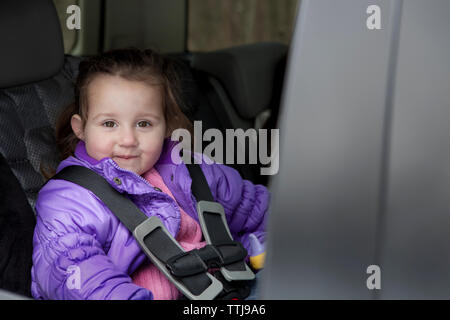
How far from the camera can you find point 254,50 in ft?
7.79

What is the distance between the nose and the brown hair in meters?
0.14

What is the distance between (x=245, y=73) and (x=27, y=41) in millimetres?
983

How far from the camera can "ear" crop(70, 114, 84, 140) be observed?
152cm

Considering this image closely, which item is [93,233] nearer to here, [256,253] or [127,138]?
[127,138]

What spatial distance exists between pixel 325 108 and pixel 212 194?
0.84m

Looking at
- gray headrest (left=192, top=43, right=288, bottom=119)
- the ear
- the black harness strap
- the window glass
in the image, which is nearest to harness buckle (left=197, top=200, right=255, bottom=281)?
the black harness strap

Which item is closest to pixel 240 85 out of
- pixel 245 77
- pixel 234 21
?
pixel 245 77

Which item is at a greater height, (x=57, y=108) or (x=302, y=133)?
(x=302, y=133)

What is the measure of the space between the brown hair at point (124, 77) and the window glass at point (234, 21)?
80cm

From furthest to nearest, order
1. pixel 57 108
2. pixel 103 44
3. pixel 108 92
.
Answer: pixel 103 44 → pixel 57 108 → pixel 108 92

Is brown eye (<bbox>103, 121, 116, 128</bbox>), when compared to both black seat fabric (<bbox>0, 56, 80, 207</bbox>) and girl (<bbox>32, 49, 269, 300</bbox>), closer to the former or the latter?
girl (<bbox>32, 49, 269, 300</bbox>)

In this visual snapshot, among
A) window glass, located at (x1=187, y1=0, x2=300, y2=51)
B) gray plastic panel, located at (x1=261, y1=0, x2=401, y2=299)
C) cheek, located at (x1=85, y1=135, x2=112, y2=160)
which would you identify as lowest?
cheek, located at (x1=85, y1=135, x2=112, y2=160)
